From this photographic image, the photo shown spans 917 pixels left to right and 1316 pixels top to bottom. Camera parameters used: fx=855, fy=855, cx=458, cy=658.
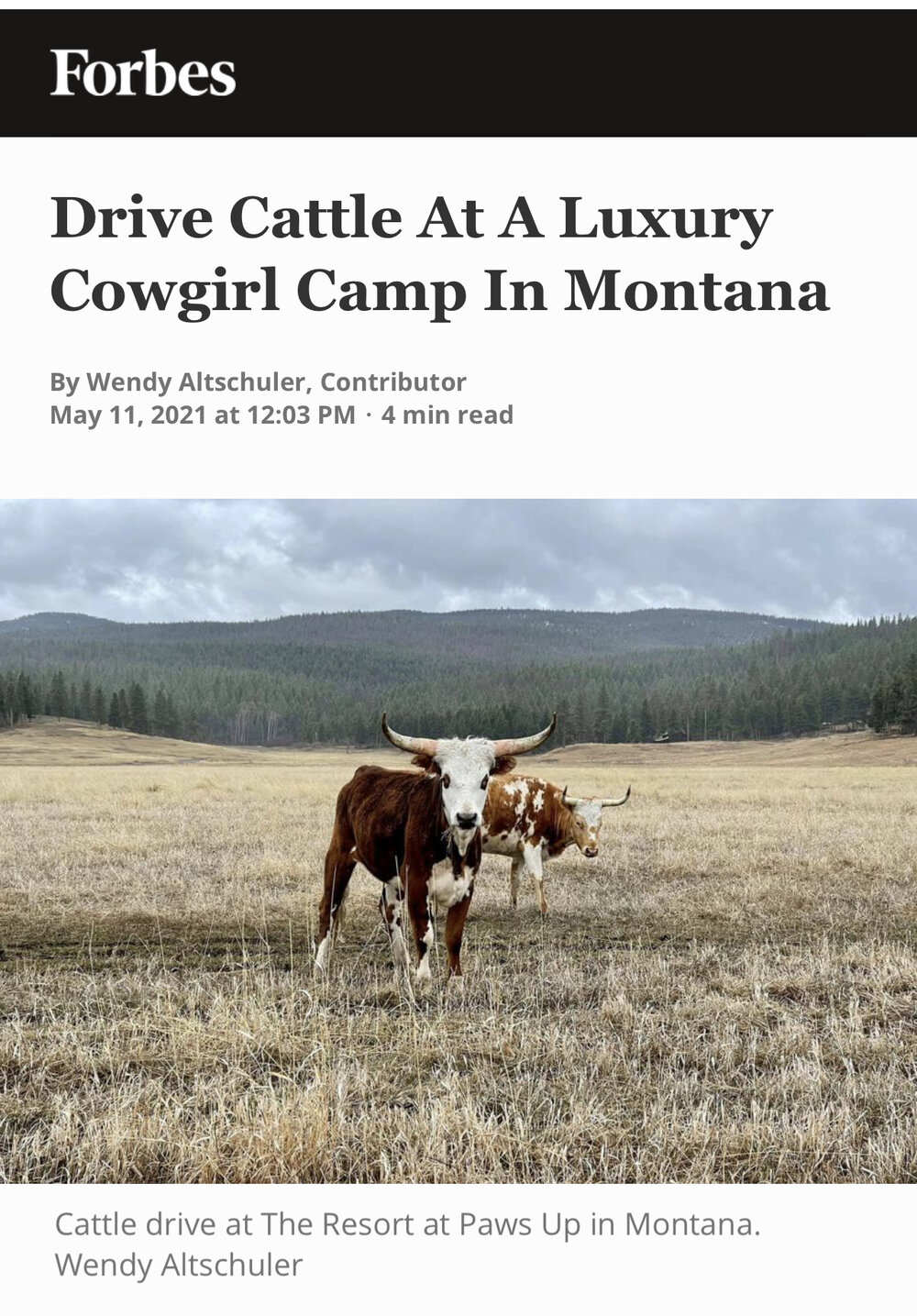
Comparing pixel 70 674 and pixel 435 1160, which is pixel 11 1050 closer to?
pixel 435 1160

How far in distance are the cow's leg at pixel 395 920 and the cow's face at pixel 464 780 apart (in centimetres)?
119

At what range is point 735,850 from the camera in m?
15.6

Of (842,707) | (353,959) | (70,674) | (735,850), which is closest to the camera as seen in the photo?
(353,959)

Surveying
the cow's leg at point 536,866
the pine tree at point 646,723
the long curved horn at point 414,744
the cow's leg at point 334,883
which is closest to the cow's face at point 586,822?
the cow's leg at point 536,866

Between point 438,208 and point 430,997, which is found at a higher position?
point 438,208

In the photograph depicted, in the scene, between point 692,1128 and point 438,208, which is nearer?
point 692,1128

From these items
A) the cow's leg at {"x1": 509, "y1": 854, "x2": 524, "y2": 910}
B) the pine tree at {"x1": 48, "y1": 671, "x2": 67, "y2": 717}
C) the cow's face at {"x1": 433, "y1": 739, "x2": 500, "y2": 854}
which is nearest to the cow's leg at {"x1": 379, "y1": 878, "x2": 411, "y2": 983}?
the cow's face at {"x1": 433, "y1": 739, "x2": 500, "y2": 854}

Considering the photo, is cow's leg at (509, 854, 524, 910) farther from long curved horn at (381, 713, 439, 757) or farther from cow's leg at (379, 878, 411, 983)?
long curved horn at (381, 713, 439, 757)

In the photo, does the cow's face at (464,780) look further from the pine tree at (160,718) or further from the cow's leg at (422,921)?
the pine tree at (160,718)

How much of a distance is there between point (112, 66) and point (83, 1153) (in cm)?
652

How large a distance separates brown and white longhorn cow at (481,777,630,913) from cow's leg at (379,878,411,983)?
326 cm

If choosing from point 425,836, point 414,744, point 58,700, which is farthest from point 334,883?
point 58,700

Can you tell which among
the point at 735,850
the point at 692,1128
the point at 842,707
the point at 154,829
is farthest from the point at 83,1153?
the point at 842,707

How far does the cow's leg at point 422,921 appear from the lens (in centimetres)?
732
